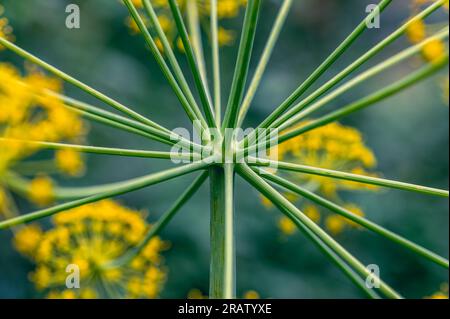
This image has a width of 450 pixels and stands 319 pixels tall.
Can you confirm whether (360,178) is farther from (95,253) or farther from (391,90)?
(95,253)

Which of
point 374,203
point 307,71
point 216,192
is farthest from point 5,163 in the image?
point 307,71

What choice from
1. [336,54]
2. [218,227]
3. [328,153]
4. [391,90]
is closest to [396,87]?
[391,90]

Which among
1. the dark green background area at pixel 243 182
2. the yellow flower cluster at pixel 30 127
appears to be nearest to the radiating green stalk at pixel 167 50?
the yellow flower cluster at pixel 30 127

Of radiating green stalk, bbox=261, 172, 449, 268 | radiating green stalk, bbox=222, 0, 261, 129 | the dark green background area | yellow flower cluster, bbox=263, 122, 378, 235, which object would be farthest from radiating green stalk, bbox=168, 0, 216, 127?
the dark green background area

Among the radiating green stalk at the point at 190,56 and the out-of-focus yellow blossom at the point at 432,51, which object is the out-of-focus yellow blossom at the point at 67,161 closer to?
the radiating green stalk at the point at 190,56

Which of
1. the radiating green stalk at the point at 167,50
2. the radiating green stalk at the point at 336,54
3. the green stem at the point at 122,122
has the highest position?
the radiating green stalk at the point at 167,50

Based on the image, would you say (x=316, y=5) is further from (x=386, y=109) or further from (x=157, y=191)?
(x=157, y=191)

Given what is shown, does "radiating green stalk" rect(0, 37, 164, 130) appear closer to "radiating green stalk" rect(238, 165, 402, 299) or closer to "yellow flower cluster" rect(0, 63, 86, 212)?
"yellow flower cluster" rect(0, 63, 86, 212)
